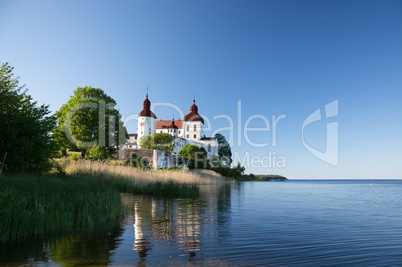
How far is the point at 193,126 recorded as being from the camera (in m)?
105

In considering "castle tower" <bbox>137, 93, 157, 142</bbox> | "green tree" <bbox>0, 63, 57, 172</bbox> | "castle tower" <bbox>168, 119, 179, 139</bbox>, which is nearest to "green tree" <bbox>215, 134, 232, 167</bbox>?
"castle tower" <bbox>168, 119, 179, 139</bbox>

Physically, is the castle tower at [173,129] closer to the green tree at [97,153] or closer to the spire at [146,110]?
the spire at [146,110]

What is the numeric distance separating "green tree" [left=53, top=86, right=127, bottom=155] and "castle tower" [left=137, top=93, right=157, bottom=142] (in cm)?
5727

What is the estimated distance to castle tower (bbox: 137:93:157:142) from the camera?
9493 cm

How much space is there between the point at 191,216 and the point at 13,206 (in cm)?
572

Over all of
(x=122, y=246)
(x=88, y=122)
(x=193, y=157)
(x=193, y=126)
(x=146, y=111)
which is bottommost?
(x=122, y=246)

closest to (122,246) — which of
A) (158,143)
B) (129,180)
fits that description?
(129,180)

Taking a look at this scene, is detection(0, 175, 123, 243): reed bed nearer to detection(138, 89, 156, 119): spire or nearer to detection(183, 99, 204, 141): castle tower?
detection(138, 89, 156, 119): spire

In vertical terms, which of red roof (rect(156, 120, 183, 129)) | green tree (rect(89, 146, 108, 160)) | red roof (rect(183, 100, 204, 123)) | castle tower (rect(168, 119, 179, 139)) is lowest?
green tree (rect(89, 146, 108, 160))

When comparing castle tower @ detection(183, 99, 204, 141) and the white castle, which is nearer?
the white castle

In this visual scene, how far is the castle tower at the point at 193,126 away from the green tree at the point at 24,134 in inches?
3541

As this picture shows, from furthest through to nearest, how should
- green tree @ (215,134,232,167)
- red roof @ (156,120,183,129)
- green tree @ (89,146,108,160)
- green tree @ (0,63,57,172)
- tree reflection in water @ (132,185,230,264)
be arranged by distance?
red roof @ (156,120,183,129)
green tree @ (215,134,232,167)
green tree @ (89,146,108,160)
green tree @ (0,63,57,172)
tree reflection in water @ (132,185,230,264)

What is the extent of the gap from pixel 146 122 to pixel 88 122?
61484mm

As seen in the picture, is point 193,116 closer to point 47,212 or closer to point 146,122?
point 146,122
